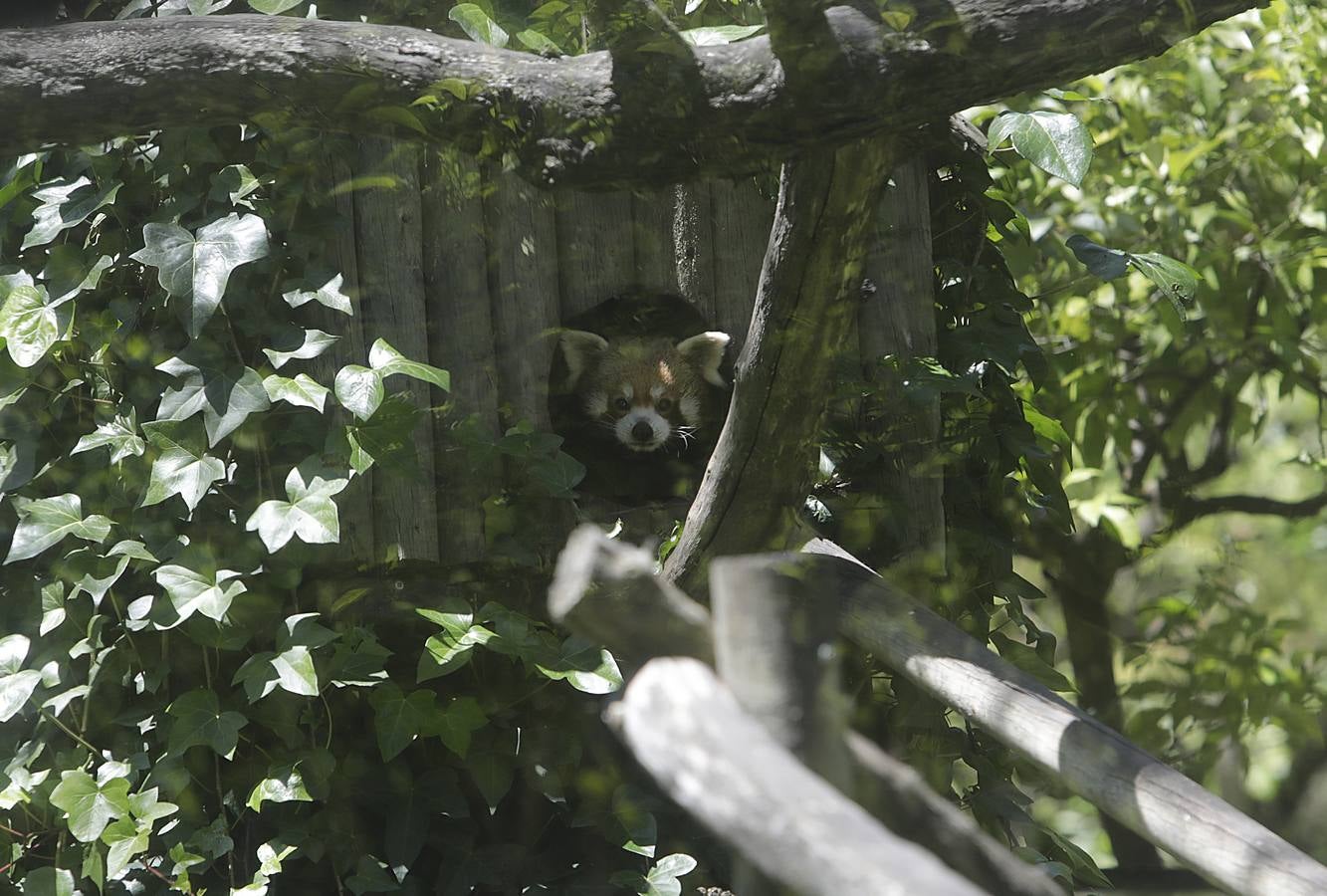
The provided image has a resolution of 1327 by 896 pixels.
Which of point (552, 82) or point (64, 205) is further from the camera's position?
point (64, 205)

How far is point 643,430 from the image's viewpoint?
334 centimetres

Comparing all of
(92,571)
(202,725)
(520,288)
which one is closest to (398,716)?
(202,725)

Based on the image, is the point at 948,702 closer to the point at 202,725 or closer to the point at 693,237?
the point at 693,237

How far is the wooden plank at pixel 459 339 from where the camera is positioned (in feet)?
8.15

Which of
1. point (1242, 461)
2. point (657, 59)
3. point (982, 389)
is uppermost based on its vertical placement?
point (657, 59)

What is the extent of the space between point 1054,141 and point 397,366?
3.92ft

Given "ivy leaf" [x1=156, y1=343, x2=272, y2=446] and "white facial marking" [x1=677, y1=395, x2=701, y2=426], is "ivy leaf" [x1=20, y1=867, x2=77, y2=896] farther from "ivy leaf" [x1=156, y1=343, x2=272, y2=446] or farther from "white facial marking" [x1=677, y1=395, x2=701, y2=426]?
"white facial marking" [x1=677, y1=395, x2=701, y2=426]

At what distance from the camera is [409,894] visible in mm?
2398

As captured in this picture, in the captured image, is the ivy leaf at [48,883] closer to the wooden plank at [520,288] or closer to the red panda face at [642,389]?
the wooden plank at [520,288]

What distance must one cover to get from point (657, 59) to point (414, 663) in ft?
4.32

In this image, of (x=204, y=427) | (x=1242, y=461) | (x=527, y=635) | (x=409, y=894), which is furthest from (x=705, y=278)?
(x=1242, y=461)

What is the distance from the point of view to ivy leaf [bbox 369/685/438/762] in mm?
2314

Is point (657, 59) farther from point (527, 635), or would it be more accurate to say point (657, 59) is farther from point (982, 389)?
point (982, 389)

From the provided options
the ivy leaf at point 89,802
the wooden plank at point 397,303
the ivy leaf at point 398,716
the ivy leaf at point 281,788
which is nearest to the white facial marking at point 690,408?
the wooden plank at point 397,303
